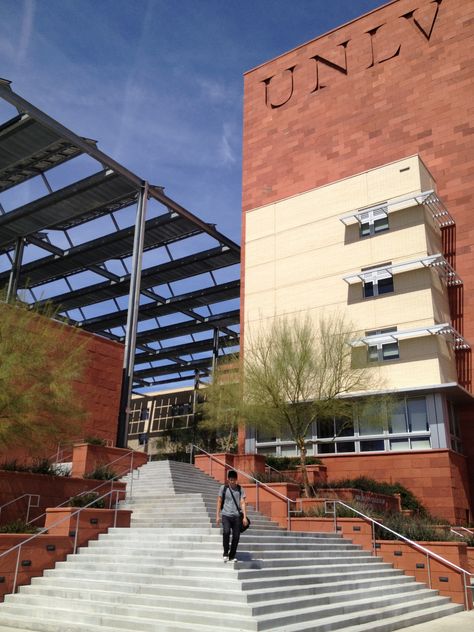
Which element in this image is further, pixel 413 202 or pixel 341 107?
pixel 341 107

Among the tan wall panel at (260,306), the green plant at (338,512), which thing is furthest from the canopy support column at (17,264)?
the green plant at (338,512)

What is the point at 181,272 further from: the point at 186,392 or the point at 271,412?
the point at 271,412

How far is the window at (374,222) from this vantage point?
2550 cm

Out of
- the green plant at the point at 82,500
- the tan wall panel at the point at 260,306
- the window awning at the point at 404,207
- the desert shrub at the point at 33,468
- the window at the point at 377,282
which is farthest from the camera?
the tan wall panel at the point at 260,306

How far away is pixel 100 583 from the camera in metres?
10.5

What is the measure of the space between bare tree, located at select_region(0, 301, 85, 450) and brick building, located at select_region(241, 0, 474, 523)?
40.1ft

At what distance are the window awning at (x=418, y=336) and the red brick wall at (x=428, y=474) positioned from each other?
441 cm

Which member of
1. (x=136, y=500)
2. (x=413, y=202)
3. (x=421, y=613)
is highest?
(x=413, y=202)

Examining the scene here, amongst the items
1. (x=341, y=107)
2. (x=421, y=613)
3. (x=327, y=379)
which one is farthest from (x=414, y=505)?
(x=341, y=107)

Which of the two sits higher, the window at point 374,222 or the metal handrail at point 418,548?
the window at point 374,222

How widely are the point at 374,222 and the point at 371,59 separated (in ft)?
33.3

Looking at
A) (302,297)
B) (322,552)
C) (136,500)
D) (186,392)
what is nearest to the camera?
(322,552)

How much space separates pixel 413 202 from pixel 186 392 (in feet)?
85.7

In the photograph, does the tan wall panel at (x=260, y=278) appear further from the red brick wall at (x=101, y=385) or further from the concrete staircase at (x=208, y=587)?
the concrete staircase at (x=208, y=587)
